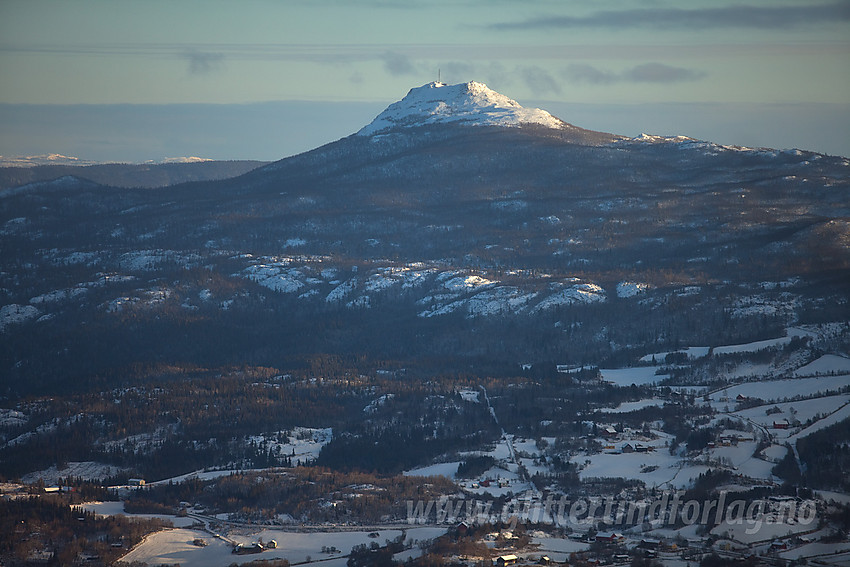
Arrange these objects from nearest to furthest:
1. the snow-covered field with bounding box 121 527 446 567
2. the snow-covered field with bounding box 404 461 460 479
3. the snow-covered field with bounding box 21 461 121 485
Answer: the snow-covered field with bounding box 121 527 446 567 → the snow-covered field with bounding box 404 461 460 479 → the snow-covered field with bounding box 21 461 121 485

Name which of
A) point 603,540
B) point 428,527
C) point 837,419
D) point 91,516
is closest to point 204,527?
point 91,516

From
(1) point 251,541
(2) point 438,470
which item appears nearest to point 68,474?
(2) point 438,470

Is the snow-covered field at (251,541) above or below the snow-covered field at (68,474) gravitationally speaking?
below

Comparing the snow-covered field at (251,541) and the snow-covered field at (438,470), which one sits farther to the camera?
the snow-covered field at (438,470)

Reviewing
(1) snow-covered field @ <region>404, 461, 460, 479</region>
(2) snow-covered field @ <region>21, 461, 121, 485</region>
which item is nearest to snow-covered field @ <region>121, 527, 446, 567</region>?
(1) snow-covered field @ <region>404, 461, 460, 479</region>

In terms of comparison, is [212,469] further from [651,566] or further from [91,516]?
[651,566]

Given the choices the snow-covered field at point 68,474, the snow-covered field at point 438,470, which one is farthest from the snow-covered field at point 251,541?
the snow-covered field at point 68,474

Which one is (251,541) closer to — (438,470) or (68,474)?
(438,470)

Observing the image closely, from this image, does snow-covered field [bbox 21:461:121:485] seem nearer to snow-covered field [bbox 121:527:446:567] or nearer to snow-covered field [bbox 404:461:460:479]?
snow-covered field [bbox 121:527:446:567]

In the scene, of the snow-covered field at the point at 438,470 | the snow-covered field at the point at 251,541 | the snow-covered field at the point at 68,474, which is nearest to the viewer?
the snow-covered field at the point at 251,541

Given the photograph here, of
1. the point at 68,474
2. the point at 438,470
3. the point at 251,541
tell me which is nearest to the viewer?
the point at 251,541

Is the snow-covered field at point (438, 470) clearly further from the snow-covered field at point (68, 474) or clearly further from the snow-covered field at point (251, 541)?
the snow-covered field at point (68, 474)
